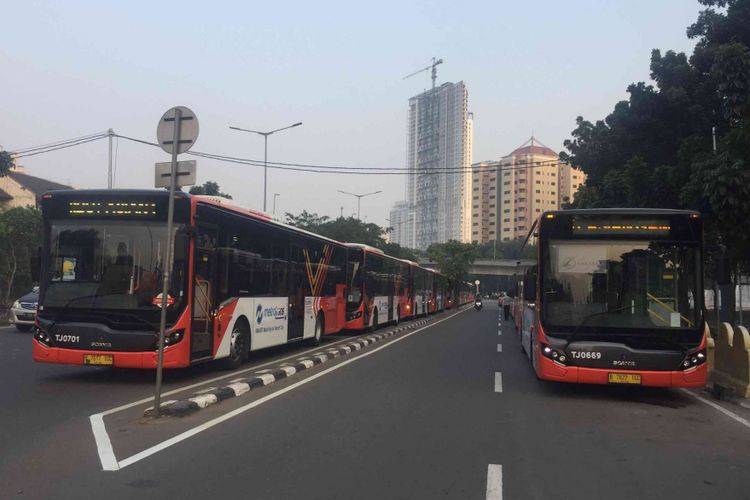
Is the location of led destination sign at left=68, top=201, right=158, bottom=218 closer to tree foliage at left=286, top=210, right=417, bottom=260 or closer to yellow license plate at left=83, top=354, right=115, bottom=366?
yellow license plate at left=83, top=354, right=115, bottom=366

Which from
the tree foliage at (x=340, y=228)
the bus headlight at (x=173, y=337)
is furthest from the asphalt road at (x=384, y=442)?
the tree foliage at (x=340, y=228)

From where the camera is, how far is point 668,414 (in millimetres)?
8922

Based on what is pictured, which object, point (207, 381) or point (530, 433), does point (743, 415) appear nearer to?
point (530, 433)

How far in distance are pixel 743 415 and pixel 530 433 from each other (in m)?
3.88

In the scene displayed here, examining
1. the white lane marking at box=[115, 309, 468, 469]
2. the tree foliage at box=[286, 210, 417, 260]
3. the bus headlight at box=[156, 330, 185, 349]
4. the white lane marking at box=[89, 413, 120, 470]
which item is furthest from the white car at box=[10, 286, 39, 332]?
the tree foliage at box=[286, 210, 417, 260]

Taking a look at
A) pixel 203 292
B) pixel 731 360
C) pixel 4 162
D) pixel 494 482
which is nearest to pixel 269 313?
pixel 203 292

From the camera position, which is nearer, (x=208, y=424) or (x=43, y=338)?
(x=208, y=424)

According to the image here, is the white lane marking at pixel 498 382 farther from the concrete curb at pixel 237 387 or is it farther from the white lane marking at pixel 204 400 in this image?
the white lane marking at pixel 204 400

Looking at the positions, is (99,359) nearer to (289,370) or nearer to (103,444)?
(289,370)

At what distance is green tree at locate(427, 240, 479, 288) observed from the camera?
199 feet

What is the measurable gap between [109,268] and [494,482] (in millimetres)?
7310

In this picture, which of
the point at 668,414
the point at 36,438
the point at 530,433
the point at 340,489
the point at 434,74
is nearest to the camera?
the point at 340,489

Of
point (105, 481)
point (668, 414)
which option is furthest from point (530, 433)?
point (105, 481)

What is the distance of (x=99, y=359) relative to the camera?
9.86 metres
